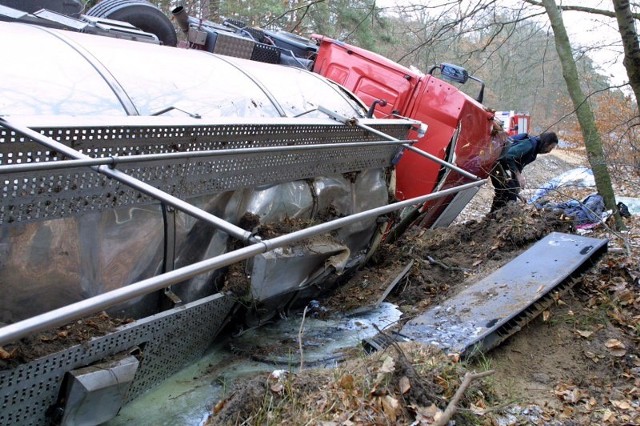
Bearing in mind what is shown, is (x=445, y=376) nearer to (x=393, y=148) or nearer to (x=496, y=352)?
(x=496, y=352)

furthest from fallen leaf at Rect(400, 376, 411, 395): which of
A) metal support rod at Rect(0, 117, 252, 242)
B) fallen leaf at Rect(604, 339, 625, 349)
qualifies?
fallen leaf at Rect(604, 339, 625, 349)

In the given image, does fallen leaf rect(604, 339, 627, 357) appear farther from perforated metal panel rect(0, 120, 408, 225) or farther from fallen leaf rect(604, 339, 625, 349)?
perforated metal panel rect(0, 120, 408, 225)

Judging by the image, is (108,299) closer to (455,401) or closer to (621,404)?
(455,401)

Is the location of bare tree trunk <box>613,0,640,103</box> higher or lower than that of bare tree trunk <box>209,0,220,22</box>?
higher

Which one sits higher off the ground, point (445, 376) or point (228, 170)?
point (228, 170)

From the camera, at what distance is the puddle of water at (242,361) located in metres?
3.47

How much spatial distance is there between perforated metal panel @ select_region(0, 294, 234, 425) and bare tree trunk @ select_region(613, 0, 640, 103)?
423 cm

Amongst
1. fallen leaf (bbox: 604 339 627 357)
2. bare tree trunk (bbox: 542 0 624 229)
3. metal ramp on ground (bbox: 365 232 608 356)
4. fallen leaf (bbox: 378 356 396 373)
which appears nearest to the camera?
fallen leaf (bbox: 378 356 396 373)

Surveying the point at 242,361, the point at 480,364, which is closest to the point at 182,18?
the point at 242,361

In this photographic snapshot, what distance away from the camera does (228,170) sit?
3.81 meters

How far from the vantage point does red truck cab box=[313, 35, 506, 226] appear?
21.8 ft

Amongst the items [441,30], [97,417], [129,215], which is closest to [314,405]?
[97,417]

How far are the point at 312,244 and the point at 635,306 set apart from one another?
104 inches

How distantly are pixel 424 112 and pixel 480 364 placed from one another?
368 centimetres
